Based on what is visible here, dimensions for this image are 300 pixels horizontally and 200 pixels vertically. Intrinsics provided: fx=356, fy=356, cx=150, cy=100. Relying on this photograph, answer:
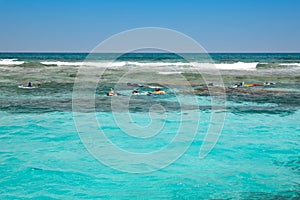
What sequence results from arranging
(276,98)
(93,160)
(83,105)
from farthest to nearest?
(276,98) < (83,105) < (93,160)

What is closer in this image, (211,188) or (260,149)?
(211,188)

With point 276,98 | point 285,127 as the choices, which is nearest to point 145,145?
point 285,127

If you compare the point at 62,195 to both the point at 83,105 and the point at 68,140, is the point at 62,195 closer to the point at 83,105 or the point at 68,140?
the point at 68,140

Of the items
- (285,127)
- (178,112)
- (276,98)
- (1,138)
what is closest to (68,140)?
(1,138)

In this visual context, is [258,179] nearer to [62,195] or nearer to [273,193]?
[273,193]

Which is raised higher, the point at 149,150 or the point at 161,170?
the point at 149,150

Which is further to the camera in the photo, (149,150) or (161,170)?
(149,150)

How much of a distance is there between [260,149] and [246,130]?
2711 millimetres

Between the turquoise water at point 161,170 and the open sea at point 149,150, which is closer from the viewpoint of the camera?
the turquoise water at point 161,170

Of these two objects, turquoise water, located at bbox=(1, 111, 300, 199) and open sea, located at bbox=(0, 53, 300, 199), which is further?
open sea, located at bbox=(0, 53, 300, 199)

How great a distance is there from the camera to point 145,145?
11430mm

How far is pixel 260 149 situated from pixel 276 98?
12806 mm

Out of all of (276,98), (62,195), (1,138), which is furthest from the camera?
(276,98)

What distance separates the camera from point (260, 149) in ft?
36.0
